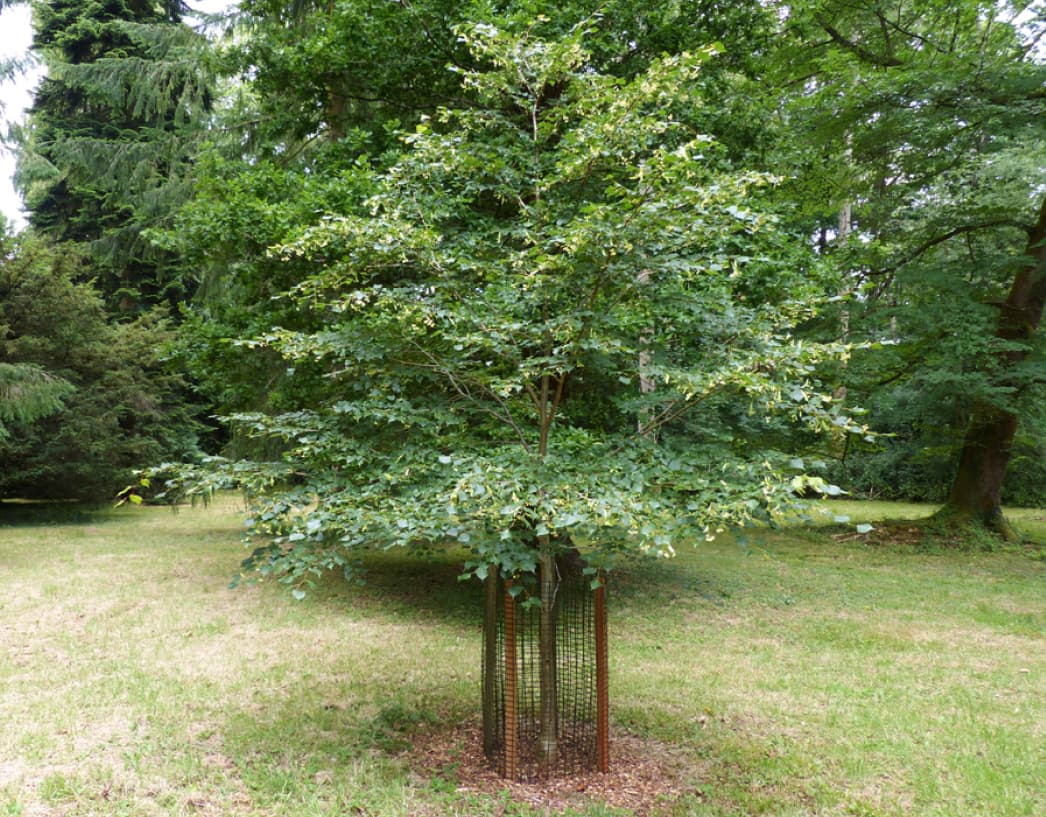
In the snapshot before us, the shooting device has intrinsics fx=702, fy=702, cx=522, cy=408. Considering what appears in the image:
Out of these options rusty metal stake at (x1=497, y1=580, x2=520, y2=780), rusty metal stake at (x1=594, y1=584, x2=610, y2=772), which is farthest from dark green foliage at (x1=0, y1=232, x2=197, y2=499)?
rusty metal stake at (x1=594, y1=584, x2=610, y2=772)

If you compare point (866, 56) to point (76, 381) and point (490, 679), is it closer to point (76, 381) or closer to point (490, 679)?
point (490, 679)

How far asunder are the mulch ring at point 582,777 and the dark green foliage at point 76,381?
430 inches

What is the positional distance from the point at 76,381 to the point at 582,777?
13976 mm

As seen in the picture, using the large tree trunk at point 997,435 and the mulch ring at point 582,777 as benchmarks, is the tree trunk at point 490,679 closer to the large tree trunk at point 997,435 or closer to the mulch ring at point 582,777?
the mulch ring at point 582,777

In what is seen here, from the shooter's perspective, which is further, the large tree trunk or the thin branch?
the thin branch

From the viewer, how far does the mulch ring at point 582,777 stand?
3.40m

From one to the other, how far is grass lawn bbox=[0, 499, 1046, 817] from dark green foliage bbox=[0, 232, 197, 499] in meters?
5.10

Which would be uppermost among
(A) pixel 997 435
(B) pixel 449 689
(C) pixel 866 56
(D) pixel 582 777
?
(C) pixel 866 56

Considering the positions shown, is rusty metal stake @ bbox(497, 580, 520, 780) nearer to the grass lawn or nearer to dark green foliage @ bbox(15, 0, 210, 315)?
the grass lawn

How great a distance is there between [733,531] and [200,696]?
389 centimetres

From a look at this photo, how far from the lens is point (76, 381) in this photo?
13.9 m

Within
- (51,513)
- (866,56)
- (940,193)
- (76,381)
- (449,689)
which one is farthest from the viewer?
(51,513)

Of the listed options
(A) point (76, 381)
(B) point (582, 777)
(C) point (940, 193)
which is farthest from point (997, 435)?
(A) point (76, 381)

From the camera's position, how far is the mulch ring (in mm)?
3398
